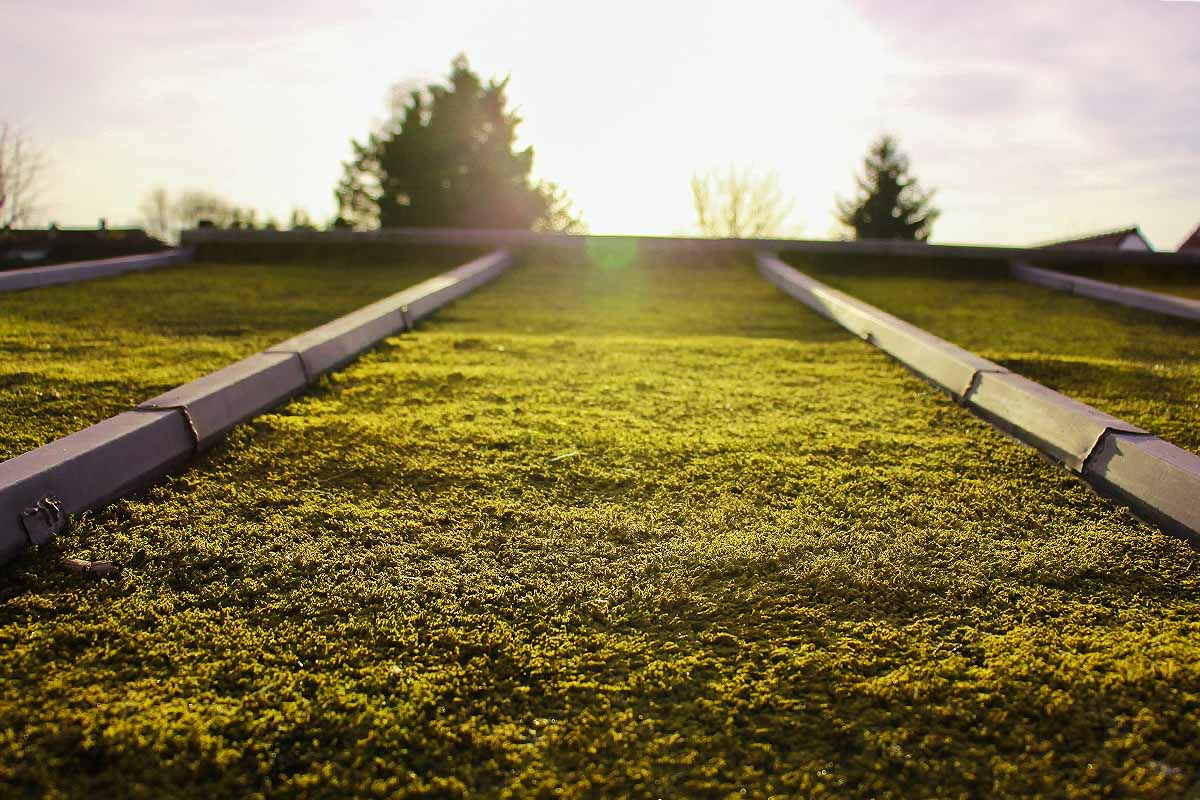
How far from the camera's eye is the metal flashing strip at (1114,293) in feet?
18.2

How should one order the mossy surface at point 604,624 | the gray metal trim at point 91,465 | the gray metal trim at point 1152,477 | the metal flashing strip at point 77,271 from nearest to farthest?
the mossy surface at point 604,624
the gray metal trim at point 91,465
the gray metal trim at point 1152,477
the metal flashing strip at point 77,271

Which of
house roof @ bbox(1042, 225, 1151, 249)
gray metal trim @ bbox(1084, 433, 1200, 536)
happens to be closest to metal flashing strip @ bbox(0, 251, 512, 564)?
gray metal trim @ bbox(1084, 433, 1200, 536)

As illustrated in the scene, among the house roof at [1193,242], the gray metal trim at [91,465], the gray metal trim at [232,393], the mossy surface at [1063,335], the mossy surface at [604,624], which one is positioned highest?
the house roof at [1193,242]

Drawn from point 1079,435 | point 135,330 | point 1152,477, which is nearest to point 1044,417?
point 1079,435

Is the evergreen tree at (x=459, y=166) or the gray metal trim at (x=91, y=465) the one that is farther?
the evergreen tree at (x=459, y=166)

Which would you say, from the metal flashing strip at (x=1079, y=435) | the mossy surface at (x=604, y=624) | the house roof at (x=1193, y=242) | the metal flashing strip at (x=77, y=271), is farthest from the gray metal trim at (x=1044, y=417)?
the house roof at (x=1193, y=242)

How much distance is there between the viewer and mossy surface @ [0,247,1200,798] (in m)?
1.11

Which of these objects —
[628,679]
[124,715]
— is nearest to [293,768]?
[124,715]

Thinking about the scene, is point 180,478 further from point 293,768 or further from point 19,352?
point 19,352

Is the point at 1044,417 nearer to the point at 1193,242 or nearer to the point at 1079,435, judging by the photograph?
the point at 1079,435

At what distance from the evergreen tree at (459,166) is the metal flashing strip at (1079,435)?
900 inches

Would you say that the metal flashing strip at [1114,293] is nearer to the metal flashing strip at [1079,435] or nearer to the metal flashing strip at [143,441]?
the metal flashing strip at [1079,435]

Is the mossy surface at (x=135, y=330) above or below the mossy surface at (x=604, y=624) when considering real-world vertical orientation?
above

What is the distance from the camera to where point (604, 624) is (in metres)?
1.51
